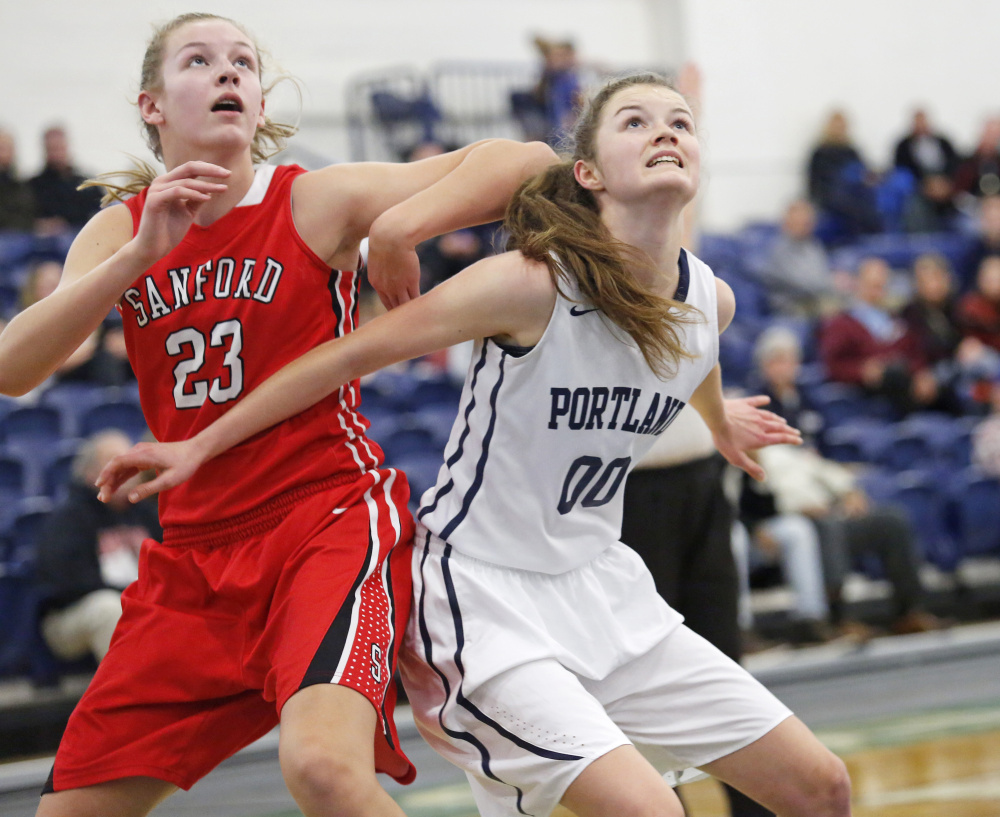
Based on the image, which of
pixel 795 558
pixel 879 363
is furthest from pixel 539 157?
pixel 879 363

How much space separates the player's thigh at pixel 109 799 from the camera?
2129 millimetres

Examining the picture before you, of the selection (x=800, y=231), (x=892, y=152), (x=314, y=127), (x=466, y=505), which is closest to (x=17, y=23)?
(x=314, y=127)

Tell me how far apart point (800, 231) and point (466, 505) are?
29.3 feet

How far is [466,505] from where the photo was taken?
2287 mm

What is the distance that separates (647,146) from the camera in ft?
7.45

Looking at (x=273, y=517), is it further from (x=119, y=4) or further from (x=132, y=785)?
(x=119, y=4)

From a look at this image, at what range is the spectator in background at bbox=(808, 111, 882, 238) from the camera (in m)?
11.7

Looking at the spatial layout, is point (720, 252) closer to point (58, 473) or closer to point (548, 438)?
point (58, 473)

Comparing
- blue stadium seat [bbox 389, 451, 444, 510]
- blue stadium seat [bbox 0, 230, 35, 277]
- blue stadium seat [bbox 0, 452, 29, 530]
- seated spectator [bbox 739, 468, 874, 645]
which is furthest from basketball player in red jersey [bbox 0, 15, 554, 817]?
blue stadium seat [bbox 0, 230, 35, 277]

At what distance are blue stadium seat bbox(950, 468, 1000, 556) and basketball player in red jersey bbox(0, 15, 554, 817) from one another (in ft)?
19.2

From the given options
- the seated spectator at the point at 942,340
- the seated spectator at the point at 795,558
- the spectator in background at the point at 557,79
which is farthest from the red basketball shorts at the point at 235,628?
the spectator in background at the point at 557,79

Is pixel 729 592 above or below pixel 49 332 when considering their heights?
below

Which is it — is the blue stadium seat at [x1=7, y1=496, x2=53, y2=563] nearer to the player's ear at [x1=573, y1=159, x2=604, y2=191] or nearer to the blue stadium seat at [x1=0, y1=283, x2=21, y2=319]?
the blue stadium seat at [x1=0, y1=283, x2=21, y2=319]

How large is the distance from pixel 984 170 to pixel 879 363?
462 centimetres
